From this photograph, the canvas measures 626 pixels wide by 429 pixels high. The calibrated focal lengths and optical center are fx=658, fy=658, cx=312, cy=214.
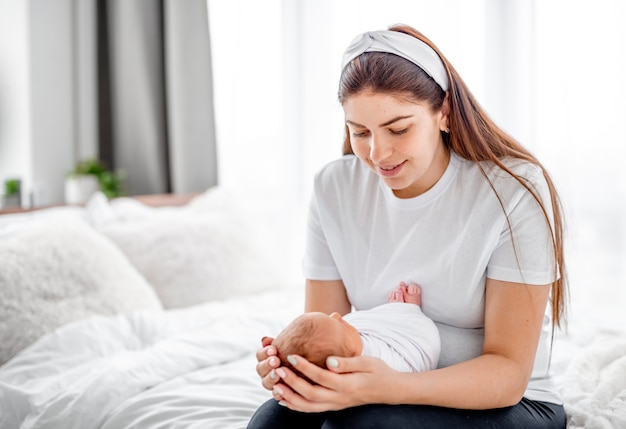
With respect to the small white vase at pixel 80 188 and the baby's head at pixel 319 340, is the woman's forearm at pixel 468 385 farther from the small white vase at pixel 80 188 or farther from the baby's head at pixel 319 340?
the small white vase at pixel 80 188

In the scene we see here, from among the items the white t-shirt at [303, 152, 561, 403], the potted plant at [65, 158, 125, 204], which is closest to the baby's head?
the white t-shirt at [303, 152, 561, 403]

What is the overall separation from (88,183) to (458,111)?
7.42 feet

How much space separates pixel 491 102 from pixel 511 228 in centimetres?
144

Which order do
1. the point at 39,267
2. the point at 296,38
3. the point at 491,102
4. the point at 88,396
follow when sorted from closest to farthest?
1. the point at 88,396
2. the point at 39,267
3. the point at 491,102
4. the point at 296,38

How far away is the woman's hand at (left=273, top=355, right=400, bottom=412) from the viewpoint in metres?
1.07

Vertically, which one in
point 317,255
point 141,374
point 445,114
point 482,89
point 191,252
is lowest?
point 141,374

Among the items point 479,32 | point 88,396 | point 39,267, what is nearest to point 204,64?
point 479,32

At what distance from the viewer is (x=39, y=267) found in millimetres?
1909

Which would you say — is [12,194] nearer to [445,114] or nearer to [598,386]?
[445,114]

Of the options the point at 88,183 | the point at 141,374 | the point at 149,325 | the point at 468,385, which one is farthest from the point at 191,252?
the point at 468,385

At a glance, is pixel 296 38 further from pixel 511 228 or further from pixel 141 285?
pixel 511 228

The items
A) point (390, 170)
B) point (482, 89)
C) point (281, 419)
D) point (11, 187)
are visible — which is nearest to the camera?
point (281, 419)

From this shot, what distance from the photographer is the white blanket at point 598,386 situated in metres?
1.25

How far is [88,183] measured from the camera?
3.13 m
